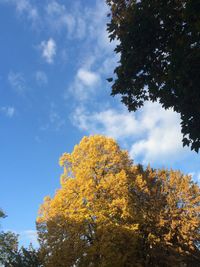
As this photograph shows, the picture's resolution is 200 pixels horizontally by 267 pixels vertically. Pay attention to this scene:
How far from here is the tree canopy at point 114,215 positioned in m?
22.6

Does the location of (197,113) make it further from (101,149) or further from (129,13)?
(101,149)

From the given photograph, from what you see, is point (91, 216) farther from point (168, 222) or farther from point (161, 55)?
point (161, 55)

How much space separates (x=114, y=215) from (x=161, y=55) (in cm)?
1367

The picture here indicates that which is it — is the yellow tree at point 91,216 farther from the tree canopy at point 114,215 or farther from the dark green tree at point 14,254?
the dark green tree at point 14,254

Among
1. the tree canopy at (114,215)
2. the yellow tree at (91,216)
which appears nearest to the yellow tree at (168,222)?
the tree canopy at (114,215)

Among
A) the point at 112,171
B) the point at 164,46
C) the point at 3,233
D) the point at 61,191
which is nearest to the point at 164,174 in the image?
the point at 112,171

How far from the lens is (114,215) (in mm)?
23719

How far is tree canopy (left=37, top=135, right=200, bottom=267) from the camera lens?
890 inches

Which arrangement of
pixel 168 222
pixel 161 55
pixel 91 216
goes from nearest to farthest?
pixel 161 55 < pixel 91 216 < pixel 168 222

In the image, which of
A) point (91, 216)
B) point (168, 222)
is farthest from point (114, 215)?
point (168, 222)

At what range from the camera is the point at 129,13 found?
12656 millimetres

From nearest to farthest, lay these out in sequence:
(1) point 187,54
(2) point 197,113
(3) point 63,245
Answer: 1. (1) point 187,54
2. (2) point 197,113
3. (3) point 63,245

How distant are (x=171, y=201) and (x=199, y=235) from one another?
3.58 m

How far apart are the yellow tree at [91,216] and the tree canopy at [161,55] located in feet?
36.3
